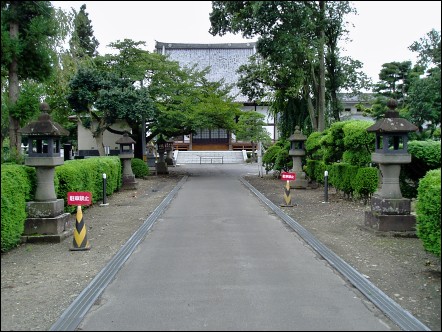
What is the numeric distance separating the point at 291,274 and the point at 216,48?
1900 inches

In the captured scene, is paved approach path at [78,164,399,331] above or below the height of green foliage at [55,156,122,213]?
below

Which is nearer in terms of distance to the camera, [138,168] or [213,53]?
[138,168]

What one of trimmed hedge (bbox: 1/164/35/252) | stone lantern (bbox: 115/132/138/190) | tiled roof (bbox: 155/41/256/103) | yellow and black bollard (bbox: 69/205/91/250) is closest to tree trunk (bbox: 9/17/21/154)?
trimmed hedge (bbox: 1/164/35/252)

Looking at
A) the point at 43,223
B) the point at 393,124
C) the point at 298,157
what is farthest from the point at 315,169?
the point at 43,223

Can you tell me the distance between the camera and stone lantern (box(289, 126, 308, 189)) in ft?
67.9

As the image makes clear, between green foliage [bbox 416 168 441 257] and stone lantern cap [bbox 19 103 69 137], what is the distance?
7469 mm

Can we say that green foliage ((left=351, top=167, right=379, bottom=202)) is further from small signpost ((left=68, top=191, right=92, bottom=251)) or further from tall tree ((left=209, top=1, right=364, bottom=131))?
small signpost ((left=68, top=191, right=92, bottom=251))

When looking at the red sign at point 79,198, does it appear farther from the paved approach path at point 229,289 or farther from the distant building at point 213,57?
the distant building at point 213,57

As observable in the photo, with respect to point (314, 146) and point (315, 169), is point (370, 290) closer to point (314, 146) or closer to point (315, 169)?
point (314, 146)

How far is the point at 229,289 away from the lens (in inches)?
235

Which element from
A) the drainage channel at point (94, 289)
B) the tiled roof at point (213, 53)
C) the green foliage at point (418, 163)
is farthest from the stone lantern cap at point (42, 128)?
the tiled roof at point (213, 53)

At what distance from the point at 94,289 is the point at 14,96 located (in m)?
5.62

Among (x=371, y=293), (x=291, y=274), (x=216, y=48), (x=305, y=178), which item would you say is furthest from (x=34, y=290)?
(x=216, y=48)

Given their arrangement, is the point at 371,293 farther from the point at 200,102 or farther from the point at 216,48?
the point at 216,48
